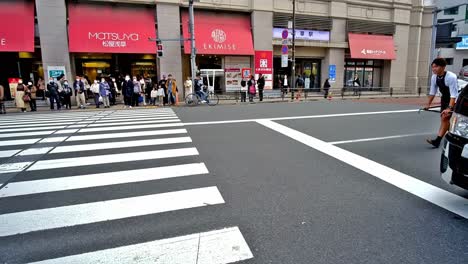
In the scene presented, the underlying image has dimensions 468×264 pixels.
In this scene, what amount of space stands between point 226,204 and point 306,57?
24458mm

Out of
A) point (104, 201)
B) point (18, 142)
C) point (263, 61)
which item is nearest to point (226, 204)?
point (104, 201)

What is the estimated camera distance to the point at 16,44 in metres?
16.8

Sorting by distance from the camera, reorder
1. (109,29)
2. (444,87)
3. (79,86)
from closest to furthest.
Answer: (444,87) → (79,86) → (109,29)

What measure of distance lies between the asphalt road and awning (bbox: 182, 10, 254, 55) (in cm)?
1518

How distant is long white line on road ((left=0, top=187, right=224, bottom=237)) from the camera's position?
3232mm

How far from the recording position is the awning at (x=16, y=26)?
1667 cm

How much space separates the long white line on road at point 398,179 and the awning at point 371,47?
21655 mm

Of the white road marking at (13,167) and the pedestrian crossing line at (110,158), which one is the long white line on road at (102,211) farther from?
the white road marking at (13,167)

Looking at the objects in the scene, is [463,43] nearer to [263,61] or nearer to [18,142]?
[263,61]

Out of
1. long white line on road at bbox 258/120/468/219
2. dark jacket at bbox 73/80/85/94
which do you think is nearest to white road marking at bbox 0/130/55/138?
long white line on road at bbox 258/120/468/219

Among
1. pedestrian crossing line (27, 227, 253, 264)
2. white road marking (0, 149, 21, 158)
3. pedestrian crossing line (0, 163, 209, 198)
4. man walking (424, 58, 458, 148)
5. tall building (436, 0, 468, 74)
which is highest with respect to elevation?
tall building (436, 0, 468, 74)

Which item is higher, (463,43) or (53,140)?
(463,43)

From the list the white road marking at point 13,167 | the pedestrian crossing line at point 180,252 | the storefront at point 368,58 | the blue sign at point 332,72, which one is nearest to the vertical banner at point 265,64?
the blue sign at point 332,72

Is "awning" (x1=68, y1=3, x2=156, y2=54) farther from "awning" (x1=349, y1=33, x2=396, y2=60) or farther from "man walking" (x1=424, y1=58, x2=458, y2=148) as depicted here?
"awning" (x1=349, y1=33, x2=396, y2=60)
